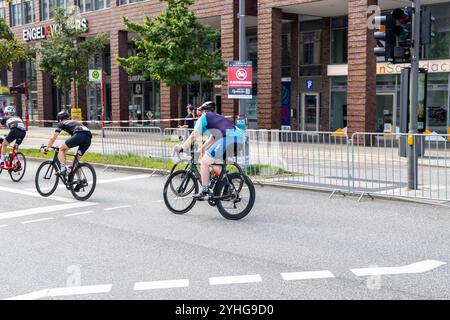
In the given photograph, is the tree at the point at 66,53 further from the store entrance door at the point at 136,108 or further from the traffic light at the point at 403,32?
the traffic light at the point at 403,32

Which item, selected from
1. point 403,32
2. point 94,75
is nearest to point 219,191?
point 403,32

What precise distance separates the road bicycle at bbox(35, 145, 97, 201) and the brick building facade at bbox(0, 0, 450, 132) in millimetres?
14938

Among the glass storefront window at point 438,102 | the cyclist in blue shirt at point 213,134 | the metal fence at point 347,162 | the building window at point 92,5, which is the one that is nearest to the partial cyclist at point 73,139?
the cyclist in blue shirt at point 213,134

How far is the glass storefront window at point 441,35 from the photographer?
23.8 metres

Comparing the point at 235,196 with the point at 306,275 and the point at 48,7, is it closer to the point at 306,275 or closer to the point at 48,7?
the point at 306,275

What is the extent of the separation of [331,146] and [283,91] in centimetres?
1930

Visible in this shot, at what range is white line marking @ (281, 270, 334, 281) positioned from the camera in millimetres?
5547

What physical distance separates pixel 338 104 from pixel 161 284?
24002mm

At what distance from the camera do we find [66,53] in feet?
104

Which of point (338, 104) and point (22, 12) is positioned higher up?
point (22, 12)

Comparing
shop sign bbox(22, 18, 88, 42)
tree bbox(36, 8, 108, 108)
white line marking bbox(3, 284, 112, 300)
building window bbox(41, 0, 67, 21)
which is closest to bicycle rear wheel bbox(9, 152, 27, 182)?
white line marking bbox(3, 284, 112, 300)

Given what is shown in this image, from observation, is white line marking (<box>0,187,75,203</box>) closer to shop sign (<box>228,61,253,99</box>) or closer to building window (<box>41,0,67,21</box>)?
shop sign (<box>228,61,253,99</box>)
